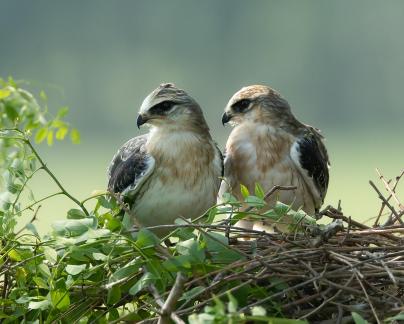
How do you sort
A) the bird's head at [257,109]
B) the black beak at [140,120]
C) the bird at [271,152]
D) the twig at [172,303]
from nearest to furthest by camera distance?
the twig at [172,303] → the black beak at [140,120] → the bird at [271,152] → the bird's head at [257,109]

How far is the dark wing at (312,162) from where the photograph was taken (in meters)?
8.42

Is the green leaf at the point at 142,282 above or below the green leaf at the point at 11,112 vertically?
below

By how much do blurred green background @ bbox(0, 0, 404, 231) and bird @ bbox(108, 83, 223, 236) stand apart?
2843cm

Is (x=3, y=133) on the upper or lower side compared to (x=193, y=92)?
upper

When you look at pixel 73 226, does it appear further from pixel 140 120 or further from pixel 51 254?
pixel 140 120

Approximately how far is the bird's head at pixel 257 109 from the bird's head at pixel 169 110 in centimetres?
59

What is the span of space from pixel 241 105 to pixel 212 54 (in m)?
44.1

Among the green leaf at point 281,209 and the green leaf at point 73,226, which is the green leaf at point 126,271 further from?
the green leaf at point 281,209

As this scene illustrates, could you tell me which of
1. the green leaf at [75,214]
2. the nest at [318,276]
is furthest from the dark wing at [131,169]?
the nest at [318,276]

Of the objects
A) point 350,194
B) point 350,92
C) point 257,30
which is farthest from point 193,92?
point 350,194

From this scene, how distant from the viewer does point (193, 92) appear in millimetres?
45125

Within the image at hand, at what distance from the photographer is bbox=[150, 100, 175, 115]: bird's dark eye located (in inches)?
310

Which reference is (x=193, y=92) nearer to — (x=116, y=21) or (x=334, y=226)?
(x=116, y=21)

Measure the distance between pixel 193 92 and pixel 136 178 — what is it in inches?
1479
